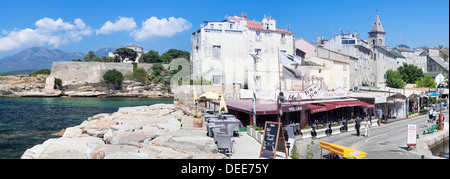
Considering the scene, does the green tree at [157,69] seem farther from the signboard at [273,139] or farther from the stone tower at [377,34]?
the signboard at [273,139]

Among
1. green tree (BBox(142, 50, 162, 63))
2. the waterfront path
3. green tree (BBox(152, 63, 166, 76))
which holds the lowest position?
the waterfront path

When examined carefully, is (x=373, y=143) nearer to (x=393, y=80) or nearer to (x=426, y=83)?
(x=393, y=80)

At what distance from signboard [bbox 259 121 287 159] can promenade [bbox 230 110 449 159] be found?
1.58ft

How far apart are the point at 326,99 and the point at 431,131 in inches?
294

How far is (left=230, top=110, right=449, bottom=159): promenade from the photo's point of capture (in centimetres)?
1442

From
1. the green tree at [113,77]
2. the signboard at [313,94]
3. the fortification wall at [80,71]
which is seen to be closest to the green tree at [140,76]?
the green tree at [113,77]

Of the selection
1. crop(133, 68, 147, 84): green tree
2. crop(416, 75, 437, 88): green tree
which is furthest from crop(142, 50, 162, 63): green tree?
crop(416, 75, 437, 88): green tree

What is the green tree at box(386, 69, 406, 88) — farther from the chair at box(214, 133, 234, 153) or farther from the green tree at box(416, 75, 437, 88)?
the chair at box(214, 133, 234, 153)

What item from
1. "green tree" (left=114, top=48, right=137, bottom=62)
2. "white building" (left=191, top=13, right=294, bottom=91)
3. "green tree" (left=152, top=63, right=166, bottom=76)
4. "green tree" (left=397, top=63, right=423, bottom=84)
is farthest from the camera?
"green tree" (left=114, top=48, right=137, bottom=62)

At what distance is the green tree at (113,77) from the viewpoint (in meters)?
78.8

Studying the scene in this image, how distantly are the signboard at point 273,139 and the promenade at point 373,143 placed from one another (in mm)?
482

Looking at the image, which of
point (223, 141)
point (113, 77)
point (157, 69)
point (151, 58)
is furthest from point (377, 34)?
point (223, 141)

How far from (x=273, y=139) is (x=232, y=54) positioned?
28.8m
